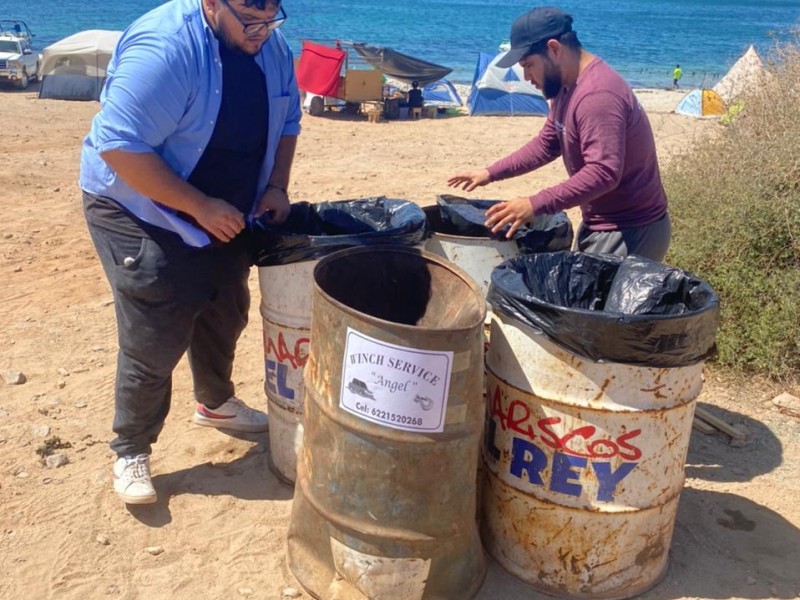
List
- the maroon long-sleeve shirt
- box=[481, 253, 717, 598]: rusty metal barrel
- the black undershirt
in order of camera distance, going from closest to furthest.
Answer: box=[481, 253, 717, 598]: rusty metal barrel
the black undershirt
the maroon long-sleeve shirt

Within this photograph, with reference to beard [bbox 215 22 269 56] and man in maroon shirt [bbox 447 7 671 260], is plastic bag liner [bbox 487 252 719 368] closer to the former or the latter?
man in maroon shirt [bbox 447 7 671 260]

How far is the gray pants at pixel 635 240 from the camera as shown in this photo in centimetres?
381

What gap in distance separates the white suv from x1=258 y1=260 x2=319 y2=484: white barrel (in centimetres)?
1818

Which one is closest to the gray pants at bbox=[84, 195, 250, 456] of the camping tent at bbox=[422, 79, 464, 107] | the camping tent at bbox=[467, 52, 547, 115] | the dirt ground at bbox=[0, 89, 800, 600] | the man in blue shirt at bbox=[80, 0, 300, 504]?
the man in blue shirt at bbox=[80, 0, 300, 504]

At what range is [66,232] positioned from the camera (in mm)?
7422

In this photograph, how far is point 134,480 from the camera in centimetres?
346

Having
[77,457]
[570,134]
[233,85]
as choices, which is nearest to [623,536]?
[570,134]

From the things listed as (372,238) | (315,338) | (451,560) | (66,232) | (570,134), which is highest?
(570,134)

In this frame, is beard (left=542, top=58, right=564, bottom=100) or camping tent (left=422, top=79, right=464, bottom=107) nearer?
beard (left=542, top=58, right=564, bottom=100)

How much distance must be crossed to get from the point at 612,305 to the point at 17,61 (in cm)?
1916

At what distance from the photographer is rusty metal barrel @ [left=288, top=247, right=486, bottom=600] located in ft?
8.57

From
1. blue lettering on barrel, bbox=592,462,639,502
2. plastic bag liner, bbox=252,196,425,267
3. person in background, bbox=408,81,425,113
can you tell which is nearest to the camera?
blue lettering on barrel, bbox=592,462,639,502

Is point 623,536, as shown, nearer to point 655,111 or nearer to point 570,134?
point 570,134

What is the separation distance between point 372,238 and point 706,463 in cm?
205
